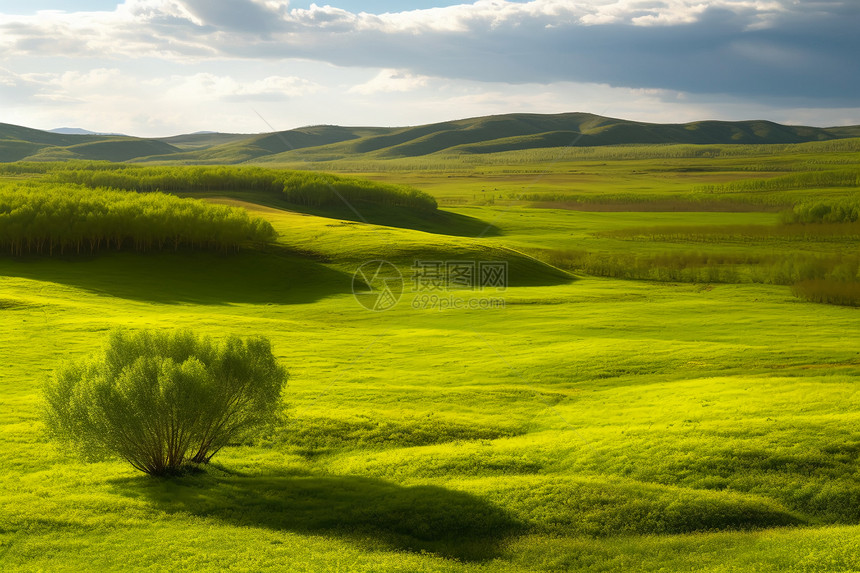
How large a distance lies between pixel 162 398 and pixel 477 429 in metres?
16.1

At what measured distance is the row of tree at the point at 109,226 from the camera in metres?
86.9

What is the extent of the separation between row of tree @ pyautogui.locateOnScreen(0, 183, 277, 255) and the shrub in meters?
67.3

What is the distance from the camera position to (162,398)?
25.2 meters

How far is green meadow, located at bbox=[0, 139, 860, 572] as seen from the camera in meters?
20.8

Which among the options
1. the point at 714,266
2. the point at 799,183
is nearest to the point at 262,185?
the point at 714,266

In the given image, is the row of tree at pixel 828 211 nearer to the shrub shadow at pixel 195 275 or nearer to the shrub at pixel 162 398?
the shrub shadow at pixel 195 275

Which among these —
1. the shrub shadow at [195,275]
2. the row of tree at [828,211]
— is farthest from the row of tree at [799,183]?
the shrub shadow at [195,275]

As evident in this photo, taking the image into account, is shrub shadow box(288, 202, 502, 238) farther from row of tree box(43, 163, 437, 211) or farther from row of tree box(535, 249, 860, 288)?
row of tree box(535, 249, 860, 288)

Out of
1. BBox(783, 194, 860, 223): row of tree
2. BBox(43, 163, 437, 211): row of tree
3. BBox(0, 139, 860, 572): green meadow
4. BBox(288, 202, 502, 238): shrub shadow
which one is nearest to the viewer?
BBox(0, 139, 860, 572): green meadow

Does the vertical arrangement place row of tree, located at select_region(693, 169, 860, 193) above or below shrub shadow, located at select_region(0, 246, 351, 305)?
above

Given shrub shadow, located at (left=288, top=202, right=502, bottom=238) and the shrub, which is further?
shrub shadow, located at (left=288, top=202, right=502, bottom=238)

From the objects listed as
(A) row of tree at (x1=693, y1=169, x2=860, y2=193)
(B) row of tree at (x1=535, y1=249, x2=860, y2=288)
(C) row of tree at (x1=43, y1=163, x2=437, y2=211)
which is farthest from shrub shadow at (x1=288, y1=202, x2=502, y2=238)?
(A) row of tree at (x1=693, y1=169, x2=860, y2=193)

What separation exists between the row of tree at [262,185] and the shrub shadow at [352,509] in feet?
440

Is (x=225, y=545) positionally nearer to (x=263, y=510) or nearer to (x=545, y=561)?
(x=263, y=510)
